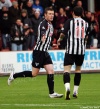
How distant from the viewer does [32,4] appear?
2300 centimetres

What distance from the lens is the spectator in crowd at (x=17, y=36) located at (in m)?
21.4

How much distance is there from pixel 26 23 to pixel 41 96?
9.08 metres

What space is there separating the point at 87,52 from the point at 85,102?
9475 millimetres

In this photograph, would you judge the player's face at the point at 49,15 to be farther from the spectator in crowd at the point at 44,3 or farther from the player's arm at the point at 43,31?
the spectator in crowd at the point at 44,3

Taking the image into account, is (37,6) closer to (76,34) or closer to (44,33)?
(44,33)

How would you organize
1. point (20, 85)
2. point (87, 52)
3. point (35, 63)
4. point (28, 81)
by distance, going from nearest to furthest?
point (35, 63) < point (20, 85) < point (28, 81) < point (87, 52)

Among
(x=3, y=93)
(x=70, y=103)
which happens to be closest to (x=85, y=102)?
(x=70, y=103)

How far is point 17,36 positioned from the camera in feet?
70.8

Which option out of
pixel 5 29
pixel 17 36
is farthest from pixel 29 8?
pixel 17 36

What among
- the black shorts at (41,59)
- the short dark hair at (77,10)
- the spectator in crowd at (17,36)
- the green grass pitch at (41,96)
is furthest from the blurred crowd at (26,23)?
the short dark hair at (77,10)

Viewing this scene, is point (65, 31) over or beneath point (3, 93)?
over

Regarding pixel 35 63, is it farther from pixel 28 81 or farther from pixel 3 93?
pixel 28 81

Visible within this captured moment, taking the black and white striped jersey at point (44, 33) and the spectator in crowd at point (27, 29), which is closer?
the black and white striped jersey at point (44, 33)

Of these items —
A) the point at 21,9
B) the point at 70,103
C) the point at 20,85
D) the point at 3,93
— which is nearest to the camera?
the point at 70,103
